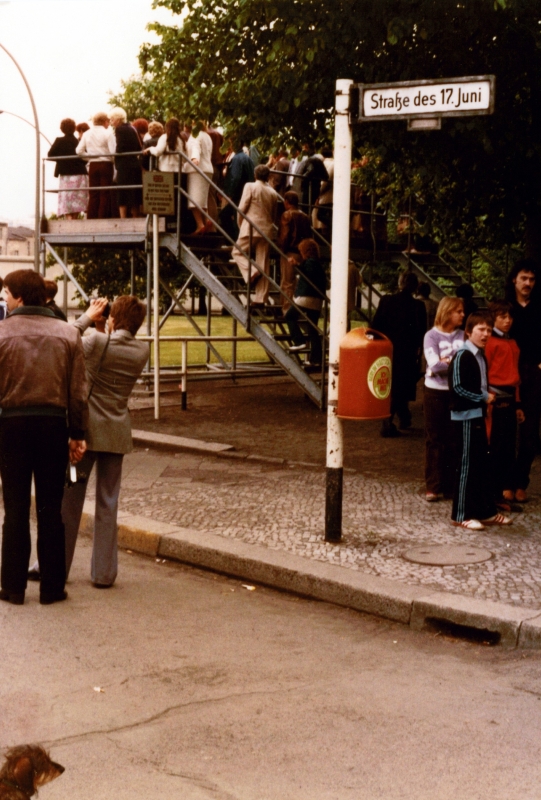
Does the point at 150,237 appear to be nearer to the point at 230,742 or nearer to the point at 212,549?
the point at 212,549

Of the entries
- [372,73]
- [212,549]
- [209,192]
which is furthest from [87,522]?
[209,192]

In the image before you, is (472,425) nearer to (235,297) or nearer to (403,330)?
(403,330)

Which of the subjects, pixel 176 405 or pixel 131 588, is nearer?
pixel 131 588

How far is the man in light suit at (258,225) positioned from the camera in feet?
49.6

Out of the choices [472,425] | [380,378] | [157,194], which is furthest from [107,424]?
[157,194]

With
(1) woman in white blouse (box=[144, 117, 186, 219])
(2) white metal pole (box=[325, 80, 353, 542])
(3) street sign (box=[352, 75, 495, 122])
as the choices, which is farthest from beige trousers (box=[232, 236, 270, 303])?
(3) street sign (box=[352, 75, 495, 122])

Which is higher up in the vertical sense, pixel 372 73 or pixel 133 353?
pixel 372 73

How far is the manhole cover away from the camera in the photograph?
7059 mm

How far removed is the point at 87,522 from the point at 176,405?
6.82 meters

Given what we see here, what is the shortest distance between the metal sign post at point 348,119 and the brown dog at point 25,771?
3607 millimetres

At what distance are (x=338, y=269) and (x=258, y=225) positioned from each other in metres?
8.16

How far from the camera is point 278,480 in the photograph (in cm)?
1005

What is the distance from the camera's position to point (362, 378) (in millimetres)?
7223

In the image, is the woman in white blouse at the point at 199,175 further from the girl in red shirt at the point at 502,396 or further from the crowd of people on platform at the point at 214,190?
the girl in red shirt at the point at 502,396
